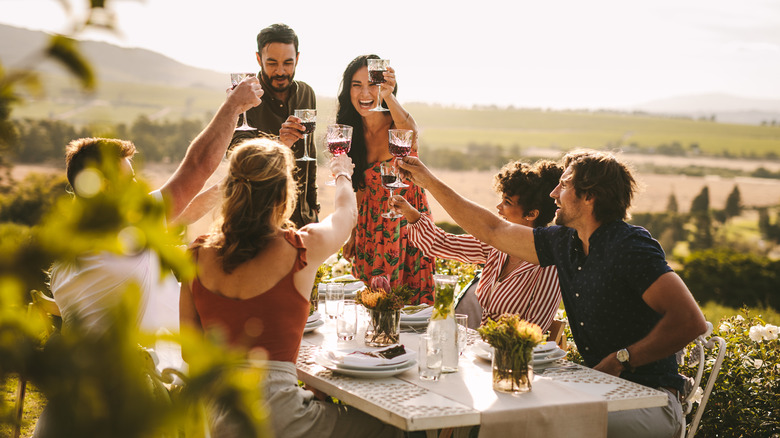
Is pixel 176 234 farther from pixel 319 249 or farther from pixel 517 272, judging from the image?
pixel 517 272

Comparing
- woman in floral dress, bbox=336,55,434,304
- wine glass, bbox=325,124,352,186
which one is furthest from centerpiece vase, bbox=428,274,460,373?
woman in floral dress, bbox=336,55,434,304

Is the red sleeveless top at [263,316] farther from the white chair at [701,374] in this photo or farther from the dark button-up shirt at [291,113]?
the dark button-up shirt at [291,113]

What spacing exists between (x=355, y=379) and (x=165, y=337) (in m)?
1.69

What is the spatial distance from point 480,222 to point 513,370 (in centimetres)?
101

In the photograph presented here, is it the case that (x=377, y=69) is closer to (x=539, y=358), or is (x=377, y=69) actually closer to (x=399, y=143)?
(x=399, y=143)

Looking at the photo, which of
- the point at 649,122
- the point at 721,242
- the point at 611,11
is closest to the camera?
the point at 721,242

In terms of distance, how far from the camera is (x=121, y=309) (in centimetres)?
43

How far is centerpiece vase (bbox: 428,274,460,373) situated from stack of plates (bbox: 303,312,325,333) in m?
0.71

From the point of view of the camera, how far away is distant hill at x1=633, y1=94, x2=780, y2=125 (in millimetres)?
47900

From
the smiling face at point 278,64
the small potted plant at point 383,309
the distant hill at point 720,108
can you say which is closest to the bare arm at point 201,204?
the smiling face at point 278,64

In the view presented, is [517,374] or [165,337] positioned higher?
[165,337]


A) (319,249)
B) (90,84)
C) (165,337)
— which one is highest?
(90,84)

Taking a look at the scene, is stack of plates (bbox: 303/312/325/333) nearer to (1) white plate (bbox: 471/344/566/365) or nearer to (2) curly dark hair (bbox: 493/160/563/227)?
(1) white plate (bbox: 471/344/566/365)

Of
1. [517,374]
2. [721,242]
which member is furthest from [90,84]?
[721,242]
